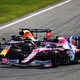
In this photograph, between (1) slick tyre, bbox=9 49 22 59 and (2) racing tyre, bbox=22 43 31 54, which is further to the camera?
(2) racing tyre, bbox=22 43 31 54

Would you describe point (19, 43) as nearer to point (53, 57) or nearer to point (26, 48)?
point (26, 48)

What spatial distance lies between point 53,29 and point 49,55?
12447 millimetres

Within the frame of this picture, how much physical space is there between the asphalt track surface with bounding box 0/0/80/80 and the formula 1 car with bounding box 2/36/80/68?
300mm

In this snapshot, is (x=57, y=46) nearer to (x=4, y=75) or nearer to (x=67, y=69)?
(x=67, y=69)

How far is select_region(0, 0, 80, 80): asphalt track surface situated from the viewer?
12.7m

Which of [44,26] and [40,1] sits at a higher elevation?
[40,1]

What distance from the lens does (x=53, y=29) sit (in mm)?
26984

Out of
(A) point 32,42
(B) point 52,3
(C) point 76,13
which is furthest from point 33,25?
(A) point 32,42

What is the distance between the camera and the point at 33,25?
28688 mm

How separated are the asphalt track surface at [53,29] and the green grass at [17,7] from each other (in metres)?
1.61

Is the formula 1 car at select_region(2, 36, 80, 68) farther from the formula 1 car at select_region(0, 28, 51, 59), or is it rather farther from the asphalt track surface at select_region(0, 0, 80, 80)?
the formula 1 car at select_region(0, 28, 51, 59)

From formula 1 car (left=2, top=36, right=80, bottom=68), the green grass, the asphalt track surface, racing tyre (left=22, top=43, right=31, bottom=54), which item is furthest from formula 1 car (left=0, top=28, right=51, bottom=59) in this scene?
the green grass

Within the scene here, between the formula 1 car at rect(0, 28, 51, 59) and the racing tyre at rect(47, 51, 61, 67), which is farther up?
the formula 1 car at rect(0, 28, 51, 59)

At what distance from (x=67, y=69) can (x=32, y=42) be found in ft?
9.12
